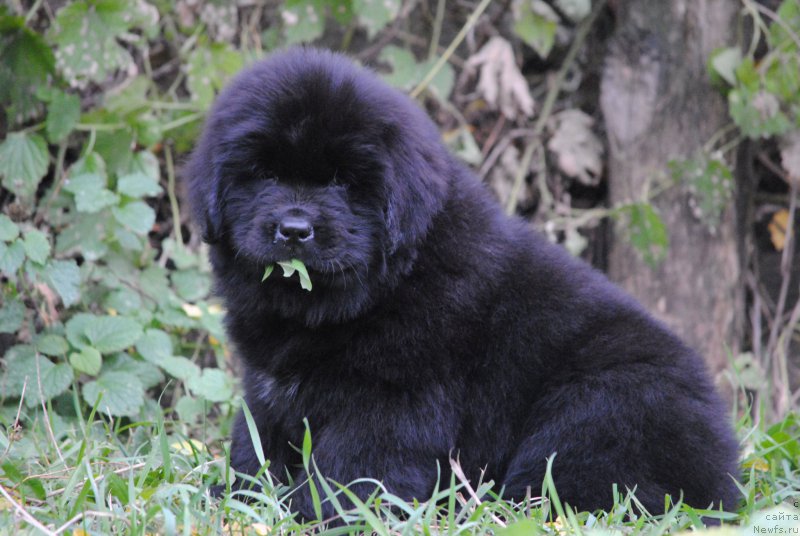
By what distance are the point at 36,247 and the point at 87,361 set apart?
1.74 feet

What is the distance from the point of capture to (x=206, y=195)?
3.06m

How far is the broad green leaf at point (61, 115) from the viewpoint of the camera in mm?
4391

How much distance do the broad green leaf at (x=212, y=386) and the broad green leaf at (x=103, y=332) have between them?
1.09 feet

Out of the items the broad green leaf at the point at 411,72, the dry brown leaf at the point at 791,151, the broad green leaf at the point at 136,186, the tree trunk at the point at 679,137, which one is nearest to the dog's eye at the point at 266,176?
the broad green leaf at the point at 136,186

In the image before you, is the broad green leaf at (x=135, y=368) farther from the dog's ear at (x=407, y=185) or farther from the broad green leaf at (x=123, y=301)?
the dog's ear at (x=407, y=185)

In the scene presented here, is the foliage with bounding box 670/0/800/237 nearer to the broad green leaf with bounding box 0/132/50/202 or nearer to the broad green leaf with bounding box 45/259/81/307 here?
the broad green leaf with bounding box 45/259/81/307

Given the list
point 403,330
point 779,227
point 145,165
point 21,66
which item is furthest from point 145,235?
point 779,227

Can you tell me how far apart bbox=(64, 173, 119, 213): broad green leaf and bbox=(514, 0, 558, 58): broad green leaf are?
237 centimetres

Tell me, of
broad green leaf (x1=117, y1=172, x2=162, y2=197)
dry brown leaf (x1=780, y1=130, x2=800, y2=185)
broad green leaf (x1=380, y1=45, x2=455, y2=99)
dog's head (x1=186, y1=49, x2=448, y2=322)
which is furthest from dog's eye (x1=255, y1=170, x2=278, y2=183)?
dry brown leaf (x1=780, y1=130, x2=800, y2=185)

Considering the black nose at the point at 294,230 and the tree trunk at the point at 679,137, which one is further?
the tree trunk at the point at 679,137

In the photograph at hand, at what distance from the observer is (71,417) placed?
395cm

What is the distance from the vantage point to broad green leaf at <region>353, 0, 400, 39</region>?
461 centimetres

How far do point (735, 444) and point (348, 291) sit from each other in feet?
4.74

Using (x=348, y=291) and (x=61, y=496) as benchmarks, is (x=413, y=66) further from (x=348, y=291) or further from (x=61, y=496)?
(x=61, y=496)
